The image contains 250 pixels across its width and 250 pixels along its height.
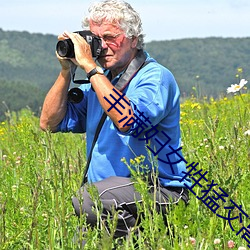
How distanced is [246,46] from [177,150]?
186m

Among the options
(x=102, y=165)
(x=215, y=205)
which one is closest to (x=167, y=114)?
(x=102, y=165)

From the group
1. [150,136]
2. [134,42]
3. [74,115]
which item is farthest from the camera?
[74,115]

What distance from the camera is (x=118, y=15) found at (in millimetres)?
3605

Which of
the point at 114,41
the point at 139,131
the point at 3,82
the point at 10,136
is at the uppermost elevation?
the point at 114,41

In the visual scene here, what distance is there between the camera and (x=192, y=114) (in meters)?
7.93

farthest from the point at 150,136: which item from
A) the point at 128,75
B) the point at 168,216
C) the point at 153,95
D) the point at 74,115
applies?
the point at 74,115

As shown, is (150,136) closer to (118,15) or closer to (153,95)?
(153,95)

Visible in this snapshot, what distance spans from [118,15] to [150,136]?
65 centimetres

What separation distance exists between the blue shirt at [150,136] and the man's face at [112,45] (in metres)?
0.11

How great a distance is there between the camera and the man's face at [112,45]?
3.60 metres

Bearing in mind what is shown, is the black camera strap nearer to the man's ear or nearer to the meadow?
the man's ear

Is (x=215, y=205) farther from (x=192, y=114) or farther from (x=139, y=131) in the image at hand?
(x=192, y=114)

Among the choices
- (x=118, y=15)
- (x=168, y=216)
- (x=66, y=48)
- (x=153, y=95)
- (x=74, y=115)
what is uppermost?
(x=118, y=15)

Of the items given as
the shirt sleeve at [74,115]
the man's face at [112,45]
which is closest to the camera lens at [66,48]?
the man's face at [112,45]
